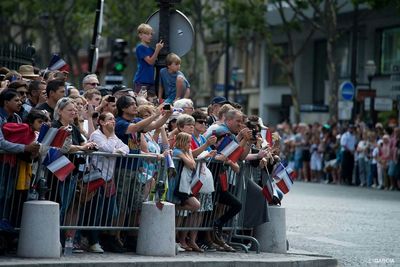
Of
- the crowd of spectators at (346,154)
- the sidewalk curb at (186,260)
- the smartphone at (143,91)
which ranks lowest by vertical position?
the sidewalk curb at (186,260)

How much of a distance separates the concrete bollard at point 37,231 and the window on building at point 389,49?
137 feet

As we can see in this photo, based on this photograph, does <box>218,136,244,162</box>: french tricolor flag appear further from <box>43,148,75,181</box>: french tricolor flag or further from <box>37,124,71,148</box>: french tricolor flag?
<box>37,124,71,148</box>: french tricolor flag

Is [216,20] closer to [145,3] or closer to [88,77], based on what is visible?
[145,3]

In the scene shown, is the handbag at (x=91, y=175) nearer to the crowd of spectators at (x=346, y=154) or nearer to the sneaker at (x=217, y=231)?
the sneaker at (x=217, y=231)

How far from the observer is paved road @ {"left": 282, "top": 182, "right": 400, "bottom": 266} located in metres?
16.8

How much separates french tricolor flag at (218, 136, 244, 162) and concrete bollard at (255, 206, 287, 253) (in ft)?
3.87

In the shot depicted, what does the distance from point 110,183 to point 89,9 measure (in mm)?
49448

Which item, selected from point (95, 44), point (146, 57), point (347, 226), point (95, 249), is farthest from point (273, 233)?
point (95, 44)

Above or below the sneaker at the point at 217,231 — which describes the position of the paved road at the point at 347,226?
above

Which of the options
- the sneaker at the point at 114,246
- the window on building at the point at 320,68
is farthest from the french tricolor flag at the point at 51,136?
the window on building at the point at 320,68

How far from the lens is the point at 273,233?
634 inches

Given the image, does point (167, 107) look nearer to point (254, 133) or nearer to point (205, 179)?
point (205, 179)

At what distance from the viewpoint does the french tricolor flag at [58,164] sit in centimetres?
1316

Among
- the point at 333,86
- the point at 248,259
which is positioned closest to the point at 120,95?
the point at 248,259
